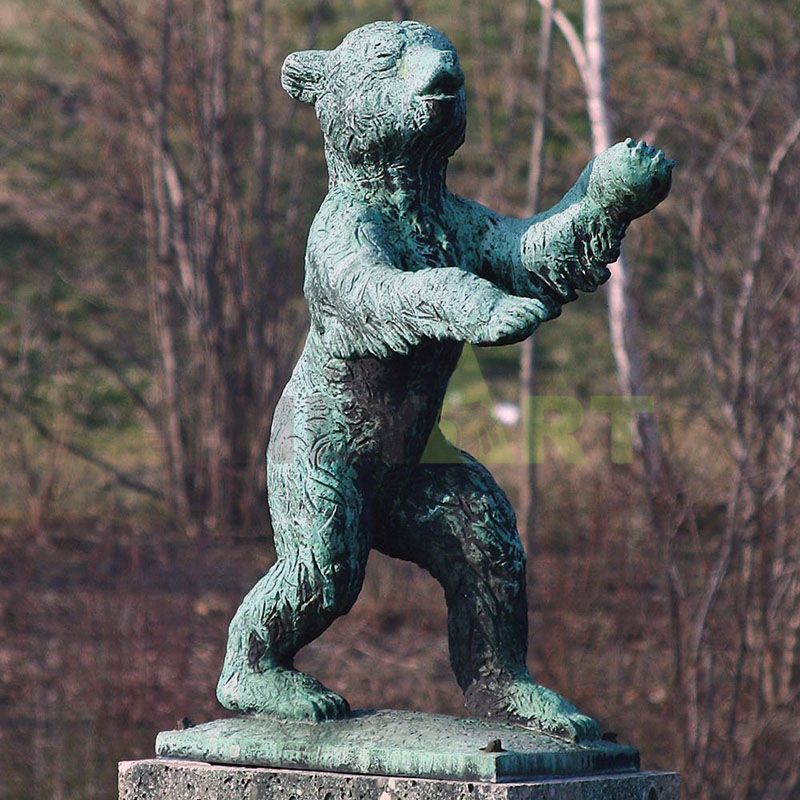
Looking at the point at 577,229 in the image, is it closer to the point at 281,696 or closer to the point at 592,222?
the point at 592,222

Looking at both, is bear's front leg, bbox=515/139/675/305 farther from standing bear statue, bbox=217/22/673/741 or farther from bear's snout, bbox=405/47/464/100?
bear's snout, bbox=405/47/464/100

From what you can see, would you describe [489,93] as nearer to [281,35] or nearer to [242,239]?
[281,35]

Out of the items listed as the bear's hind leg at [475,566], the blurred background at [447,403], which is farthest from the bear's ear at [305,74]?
the blurred background at [447,403]

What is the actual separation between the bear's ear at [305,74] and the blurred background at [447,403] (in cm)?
97

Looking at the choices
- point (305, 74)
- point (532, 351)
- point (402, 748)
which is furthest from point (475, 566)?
point (532, 351)

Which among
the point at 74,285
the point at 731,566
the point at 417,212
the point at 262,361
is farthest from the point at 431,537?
the point at 74,285

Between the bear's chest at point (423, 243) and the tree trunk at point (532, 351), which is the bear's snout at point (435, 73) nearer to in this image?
the bear's chest at point (423, 243)

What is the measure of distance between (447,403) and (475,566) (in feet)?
24.1

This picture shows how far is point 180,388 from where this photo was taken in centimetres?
1052

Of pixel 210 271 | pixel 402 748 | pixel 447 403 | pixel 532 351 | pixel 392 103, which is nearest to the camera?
pixel 402 748

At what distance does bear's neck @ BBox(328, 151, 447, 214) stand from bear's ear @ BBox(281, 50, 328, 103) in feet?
0.69

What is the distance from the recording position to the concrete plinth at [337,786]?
3.12 metres

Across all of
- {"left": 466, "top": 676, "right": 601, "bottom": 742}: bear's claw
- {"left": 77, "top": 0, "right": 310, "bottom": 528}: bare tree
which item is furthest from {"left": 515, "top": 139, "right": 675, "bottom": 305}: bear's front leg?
{"left": 77, "top": 0, "right": 310, "bottom": 528}: bare tree

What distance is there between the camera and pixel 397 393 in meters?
3.38
